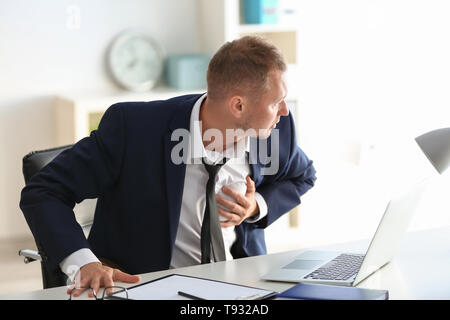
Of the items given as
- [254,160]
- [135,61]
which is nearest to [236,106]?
[254,160]

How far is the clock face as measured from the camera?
4297 millimetres

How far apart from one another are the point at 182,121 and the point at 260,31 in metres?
2.34

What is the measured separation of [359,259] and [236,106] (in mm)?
558

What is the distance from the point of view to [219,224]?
2.09 m

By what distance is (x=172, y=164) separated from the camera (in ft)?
6.79

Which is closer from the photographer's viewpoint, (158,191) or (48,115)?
(158,191)

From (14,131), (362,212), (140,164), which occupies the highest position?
(140,164)

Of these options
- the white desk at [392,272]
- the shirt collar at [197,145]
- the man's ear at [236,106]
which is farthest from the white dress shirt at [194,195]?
the white desk at [392,272]

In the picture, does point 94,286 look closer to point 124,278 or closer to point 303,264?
point 124,278

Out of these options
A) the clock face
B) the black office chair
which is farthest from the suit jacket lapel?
the clock face

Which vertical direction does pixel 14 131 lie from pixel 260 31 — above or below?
below

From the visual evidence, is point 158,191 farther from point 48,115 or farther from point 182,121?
point 48,115

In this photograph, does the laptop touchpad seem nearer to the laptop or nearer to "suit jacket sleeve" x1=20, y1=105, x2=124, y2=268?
the laptop

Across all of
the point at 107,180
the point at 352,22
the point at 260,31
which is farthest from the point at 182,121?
the point at 352,22
